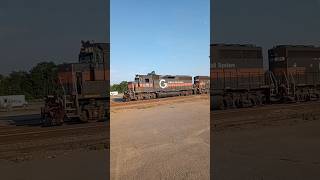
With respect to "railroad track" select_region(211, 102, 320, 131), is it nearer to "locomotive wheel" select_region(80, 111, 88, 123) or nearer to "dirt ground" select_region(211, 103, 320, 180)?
"dirt ground" select_region(211, 103, 320, 180)

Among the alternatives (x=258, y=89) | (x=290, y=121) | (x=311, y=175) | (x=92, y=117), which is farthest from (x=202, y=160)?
(x=258, y=89)

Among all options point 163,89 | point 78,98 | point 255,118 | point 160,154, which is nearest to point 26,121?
point 78,98

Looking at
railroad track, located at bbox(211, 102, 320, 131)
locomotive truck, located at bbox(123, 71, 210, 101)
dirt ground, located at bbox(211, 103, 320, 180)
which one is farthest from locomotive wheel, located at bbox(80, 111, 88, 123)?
locomotive truck, located at bbox(123, 71, 210, 101)

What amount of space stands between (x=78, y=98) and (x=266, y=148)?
913 cm

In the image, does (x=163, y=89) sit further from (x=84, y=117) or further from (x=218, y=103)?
(x=84, y=117)

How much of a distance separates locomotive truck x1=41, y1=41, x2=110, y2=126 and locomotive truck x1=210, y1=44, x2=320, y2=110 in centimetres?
525

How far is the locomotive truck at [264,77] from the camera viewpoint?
19.1 metres

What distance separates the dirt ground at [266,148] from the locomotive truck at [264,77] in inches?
175

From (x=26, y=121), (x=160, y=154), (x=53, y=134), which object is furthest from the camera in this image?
(x=26, y=121)

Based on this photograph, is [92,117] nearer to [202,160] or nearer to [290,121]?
[290,121]

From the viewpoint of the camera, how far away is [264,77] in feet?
71.0

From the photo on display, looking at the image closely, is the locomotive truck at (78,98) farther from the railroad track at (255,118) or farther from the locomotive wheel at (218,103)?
the locomotive wheel at (218,103)

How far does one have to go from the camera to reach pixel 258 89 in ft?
69.7

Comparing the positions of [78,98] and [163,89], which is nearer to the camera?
[78,98]
